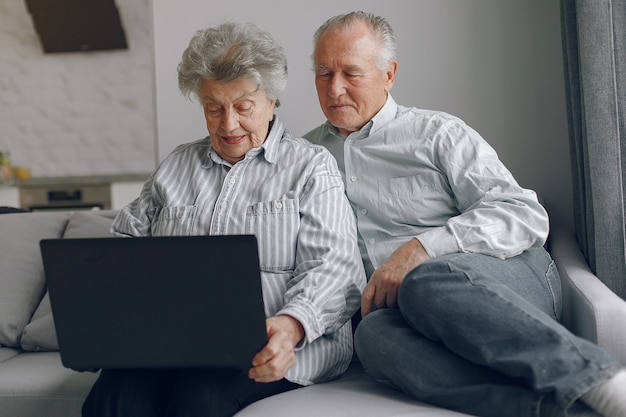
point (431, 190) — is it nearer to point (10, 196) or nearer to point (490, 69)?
point (490, 69)

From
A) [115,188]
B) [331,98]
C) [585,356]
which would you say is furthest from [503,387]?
[115,188]

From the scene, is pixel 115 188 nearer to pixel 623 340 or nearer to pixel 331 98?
pixel 331 98

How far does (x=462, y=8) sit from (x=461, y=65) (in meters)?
0.18

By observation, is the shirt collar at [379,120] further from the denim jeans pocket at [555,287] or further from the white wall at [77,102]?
the white wall at [77,102]

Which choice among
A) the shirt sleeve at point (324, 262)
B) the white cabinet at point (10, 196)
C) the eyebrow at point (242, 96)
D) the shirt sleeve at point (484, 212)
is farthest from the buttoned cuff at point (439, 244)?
the white cabinet at point (10, 196)

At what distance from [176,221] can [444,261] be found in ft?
2.25

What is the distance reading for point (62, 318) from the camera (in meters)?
1.37

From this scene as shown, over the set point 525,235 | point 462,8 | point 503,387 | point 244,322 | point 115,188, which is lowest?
point 503,387

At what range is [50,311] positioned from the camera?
7.12 feet

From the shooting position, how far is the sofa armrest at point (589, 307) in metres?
1.39

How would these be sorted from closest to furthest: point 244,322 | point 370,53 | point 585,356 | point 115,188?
point 585,356
point 244,322
point 370,53
point 115,188

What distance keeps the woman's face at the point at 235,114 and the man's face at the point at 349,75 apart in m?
0.21

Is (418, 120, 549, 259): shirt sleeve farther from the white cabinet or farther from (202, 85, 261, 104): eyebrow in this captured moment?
the white cabinet

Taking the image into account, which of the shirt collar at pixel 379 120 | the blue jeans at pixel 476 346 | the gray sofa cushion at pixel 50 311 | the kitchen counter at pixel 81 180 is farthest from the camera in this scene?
the kitchen counter at pixel 81 180
